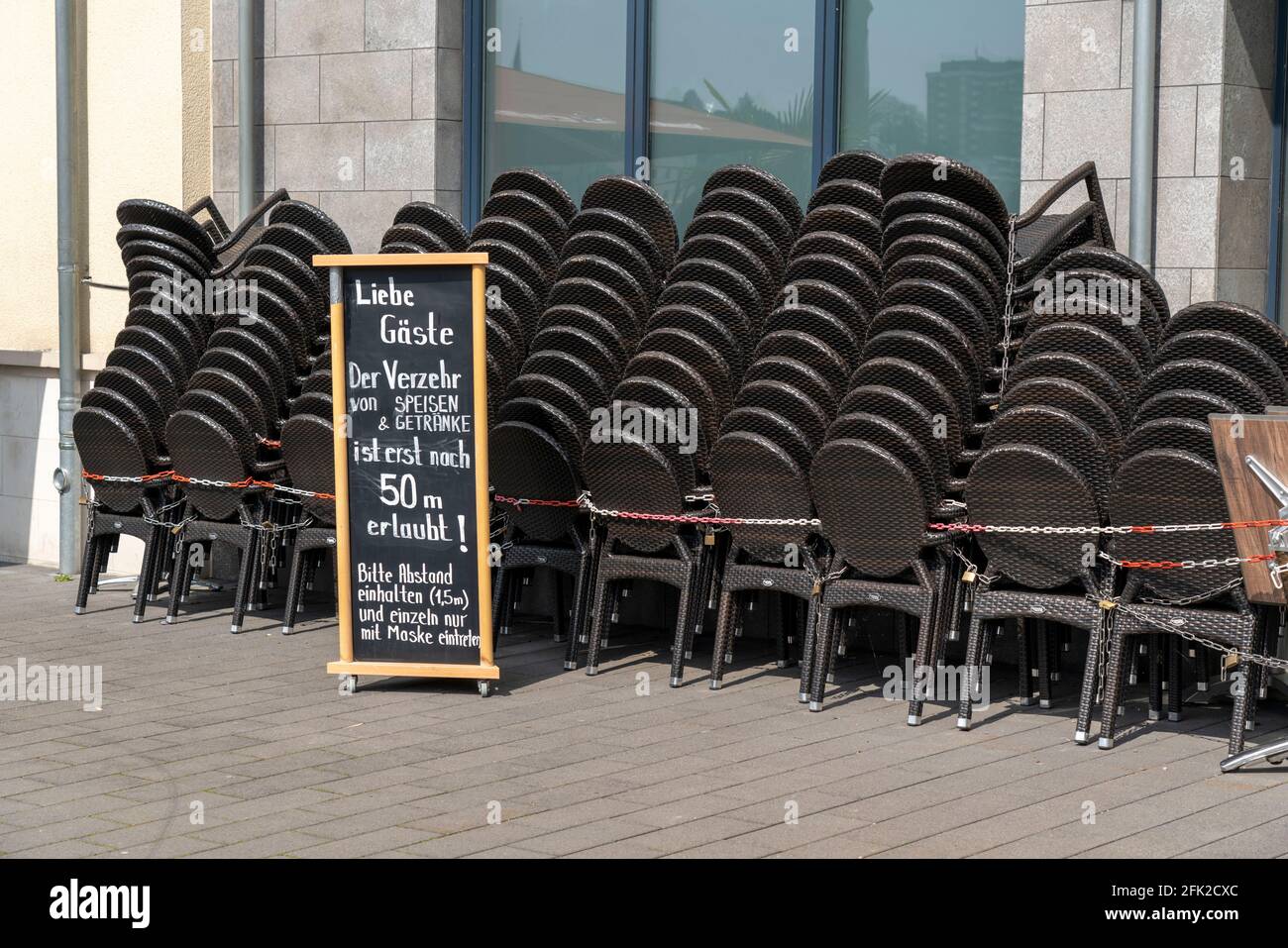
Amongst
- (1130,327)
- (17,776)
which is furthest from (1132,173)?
(17,776)

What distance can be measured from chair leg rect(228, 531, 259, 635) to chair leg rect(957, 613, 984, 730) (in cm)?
424

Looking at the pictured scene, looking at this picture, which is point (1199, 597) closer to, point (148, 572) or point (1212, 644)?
point (1212, 644)

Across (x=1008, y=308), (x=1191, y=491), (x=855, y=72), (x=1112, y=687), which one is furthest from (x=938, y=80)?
(x=1112, y=687)

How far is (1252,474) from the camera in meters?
6.64

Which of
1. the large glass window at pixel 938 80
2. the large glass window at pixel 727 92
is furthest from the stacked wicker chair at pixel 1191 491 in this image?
the large glass window at pixel 727 92

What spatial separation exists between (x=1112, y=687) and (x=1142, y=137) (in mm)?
2976

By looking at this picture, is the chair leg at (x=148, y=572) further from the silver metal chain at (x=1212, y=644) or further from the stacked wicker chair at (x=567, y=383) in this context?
the silver metal chain at (x=1212, y=644)

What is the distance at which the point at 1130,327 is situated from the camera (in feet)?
25.4

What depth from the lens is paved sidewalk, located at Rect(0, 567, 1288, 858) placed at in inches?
235

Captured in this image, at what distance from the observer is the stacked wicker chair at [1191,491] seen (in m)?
7.01

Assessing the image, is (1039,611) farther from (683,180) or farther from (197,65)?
(197,65)

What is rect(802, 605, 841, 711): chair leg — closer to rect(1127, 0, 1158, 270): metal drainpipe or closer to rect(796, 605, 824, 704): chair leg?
rect(796, 605, 824, 704): chair leg

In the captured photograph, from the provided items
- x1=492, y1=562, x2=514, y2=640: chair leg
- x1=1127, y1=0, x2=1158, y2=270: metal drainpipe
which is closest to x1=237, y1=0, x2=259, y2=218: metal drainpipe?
x1=492, y1=562, x2=514, y2=640: chair leg

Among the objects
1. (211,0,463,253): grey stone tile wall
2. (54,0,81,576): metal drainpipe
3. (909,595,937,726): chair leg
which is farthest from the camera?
(54,0,81,576): metal drainpipe
